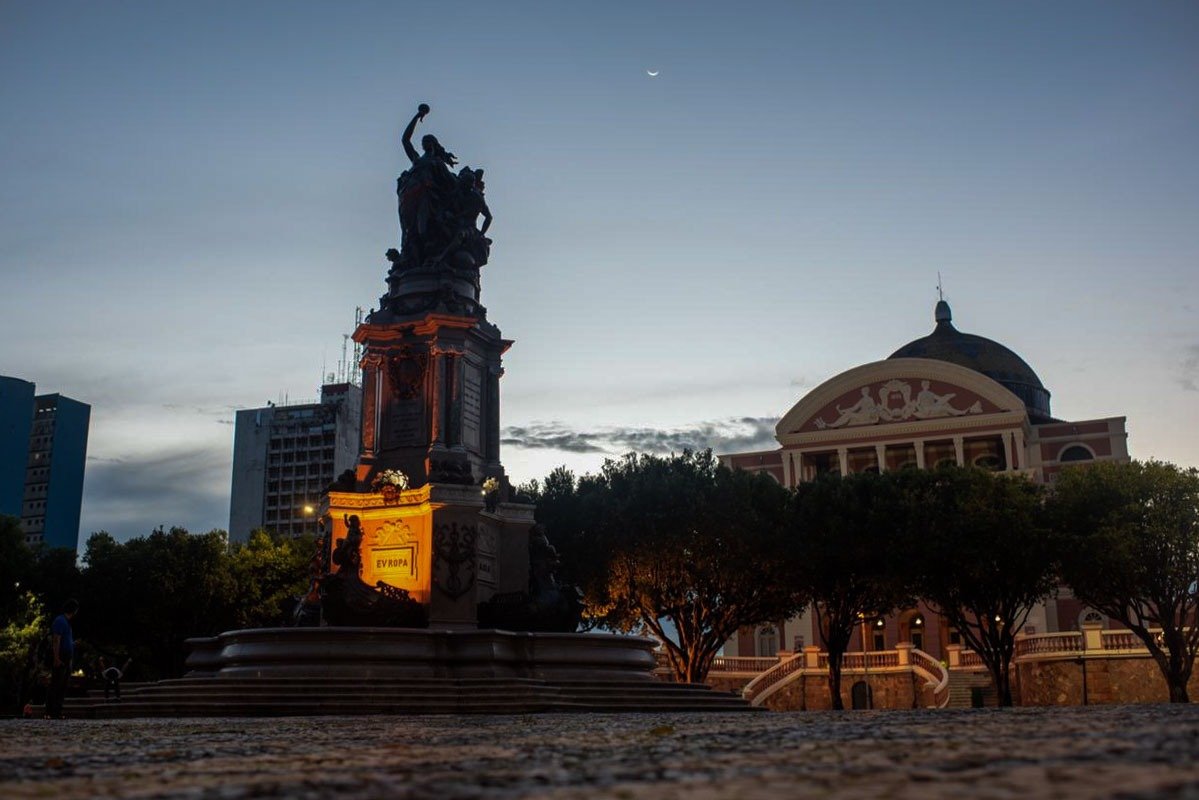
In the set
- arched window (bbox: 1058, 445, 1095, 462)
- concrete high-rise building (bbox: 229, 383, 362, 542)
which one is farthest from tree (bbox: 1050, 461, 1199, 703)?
concrete high-rise building (bbox: 229, 383, 362, 542)

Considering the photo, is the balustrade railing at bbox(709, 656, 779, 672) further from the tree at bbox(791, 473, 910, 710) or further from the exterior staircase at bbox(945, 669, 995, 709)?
the tree at bbox(791, 473, 910, 710)

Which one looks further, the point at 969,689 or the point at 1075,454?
the point at 1075,454

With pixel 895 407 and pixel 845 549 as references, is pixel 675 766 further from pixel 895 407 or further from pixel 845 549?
pixel 895 407

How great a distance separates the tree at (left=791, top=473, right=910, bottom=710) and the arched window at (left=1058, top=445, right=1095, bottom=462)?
114 ft

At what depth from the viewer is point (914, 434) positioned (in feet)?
242

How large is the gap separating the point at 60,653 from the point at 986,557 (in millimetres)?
30381

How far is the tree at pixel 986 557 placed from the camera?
39969 mm

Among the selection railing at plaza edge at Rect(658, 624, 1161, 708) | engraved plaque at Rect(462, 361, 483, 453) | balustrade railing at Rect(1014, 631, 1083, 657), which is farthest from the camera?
balustrade railing at Rect(1014, 631, 1083, 657)

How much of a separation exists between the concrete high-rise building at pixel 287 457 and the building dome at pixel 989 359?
2513 inches

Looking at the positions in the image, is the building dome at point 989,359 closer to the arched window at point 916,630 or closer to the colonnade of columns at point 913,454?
the colonnade of columns at point 913,454

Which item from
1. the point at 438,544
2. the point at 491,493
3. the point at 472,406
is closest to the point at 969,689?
the point at 491,493

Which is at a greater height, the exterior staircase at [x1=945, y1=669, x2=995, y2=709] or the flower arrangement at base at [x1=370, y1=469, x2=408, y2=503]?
the flower arrangement at base at [x1=370, y1=469, x2=408, y2=503]

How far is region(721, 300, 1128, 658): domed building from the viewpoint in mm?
72375

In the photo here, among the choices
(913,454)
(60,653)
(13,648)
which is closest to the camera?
(60,653)
